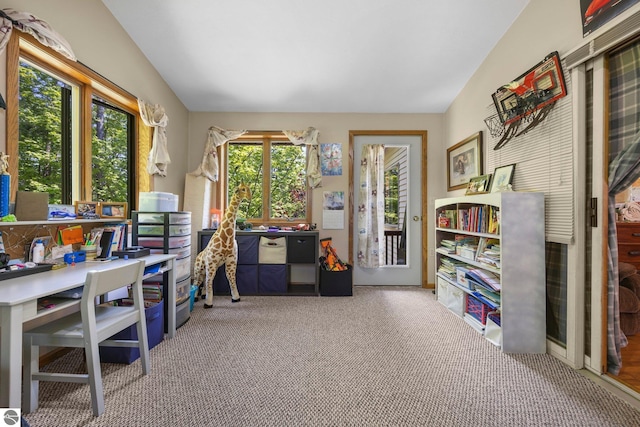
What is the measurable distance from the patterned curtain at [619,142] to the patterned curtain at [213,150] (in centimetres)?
348

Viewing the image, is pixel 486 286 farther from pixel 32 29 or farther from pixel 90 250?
pixel 32 29

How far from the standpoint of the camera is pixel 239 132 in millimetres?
3662

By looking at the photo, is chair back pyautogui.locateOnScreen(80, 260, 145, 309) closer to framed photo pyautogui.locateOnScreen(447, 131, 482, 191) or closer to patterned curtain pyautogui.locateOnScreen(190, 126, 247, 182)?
patterned curtain pyautogui.locateOnScreen(190, 126, 247, 182)

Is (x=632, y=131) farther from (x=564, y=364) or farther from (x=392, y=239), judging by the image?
(x=392, y=239)

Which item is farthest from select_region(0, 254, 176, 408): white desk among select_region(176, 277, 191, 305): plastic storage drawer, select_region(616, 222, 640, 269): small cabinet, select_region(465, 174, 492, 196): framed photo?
select_region(616, 222, 640, 269): small cabinet

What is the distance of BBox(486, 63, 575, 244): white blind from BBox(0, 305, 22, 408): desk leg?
9.85ft

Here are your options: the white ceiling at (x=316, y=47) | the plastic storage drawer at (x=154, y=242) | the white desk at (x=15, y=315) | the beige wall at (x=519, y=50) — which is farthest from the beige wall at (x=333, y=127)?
the white desk at (x=15, y=315)

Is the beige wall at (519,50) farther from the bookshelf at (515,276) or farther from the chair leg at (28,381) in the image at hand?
the chair leg at (28,381)

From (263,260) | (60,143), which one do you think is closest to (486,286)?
(263,260)

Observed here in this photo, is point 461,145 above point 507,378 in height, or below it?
above

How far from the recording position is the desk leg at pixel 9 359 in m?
1.09

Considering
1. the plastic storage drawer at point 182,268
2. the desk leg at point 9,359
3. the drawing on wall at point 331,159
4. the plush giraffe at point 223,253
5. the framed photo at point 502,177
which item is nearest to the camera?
the desk leg at point 9,359

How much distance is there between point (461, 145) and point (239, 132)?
2.80 metres

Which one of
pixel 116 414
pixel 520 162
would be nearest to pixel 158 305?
pixel 116 414
